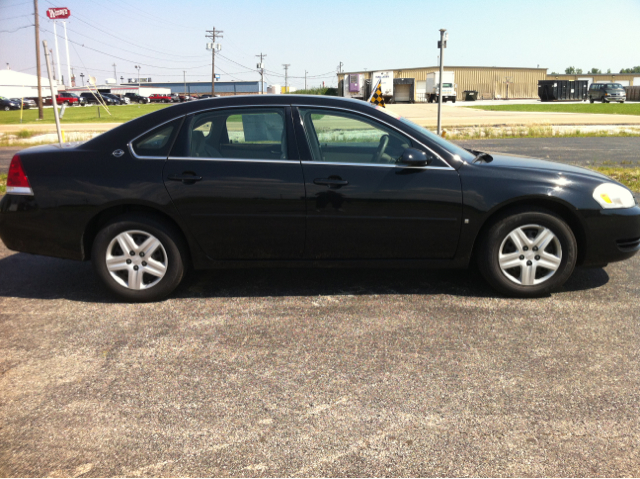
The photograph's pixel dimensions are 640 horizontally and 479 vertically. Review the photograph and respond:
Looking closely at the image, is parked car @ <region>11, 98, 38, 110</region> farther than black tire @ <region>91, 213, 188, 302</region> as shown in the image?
Yes

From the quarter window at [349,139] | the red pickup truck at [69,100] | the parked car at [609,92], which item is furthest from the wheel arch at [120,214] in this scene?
Answer: the red pickup truck at [69,100]

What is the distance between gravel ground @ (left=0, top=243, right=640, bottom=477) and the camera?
2518 mm

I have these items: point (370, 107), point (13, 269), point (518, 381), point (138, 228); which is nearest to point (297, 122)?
point (370, 107)

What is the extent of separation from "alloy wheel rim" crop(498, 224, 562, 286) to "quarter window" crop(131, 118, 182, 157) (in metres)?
2.72

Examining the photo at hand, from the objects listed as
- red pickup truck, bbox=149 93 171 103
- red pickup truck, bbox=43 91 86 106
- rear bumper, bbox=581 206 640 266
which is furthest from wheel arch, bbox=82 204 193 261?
red pickup truck, bbox=149 93 171 103

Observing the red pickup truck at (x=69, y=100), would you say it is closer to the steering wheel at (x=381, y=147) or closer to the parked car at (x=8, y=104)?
the parked car at (x=8, y=104)

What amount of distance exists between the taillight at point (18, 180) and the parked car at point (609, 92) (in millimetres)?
67161

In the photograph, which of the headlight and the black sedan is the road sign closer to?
the black sedan

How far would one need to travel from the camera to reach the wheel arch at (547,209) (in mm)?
4508

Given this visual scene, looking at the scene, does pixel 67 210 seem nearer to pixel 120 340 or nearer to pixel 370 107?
pixel 120 340

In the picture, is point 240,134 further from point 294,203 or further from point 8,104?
point 8,104

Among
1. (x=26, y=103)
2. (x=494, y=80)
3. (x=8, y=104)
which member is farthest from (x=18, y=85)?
(x=494, y=80)

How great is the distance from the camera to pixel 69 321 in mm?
4191

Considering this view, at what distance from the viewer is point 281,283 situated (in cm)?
503
